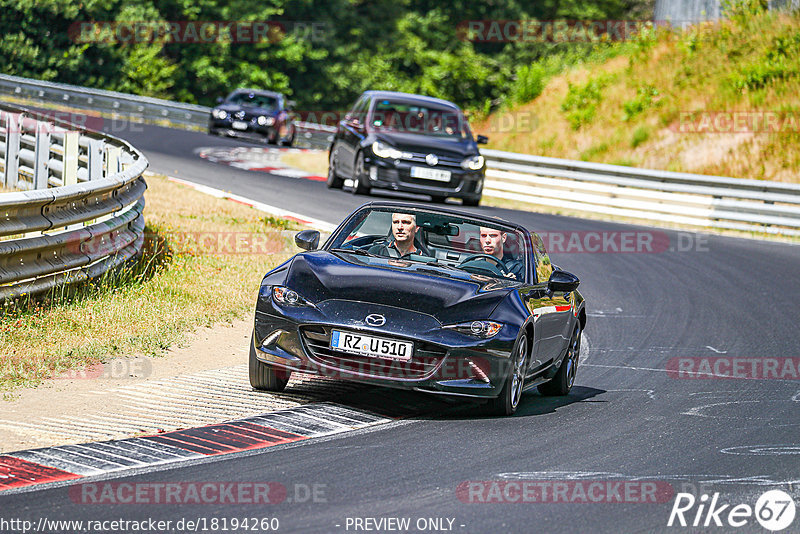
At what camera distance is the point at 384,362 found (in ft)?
24.7

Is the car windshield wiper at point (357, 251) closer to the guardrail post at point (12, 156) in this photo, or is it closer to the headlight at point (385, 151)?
the guardrail post at point (12, 156)

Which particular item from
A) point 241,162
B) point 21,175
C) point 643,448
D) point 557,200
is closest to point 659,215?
point 557,200

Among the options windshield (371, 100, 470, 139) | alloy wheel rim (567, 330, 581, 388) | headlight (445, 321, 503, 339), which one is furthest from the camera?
windshield (371, 100, 470, 139)

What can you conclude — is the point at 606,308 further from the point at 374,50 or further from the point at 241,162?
the point at 374,50

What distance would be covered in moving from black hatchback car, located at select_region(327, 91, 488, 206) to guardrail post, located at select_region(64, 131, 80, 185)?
19.6 ft

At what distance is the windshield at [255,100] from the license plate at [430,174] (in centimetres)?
1524

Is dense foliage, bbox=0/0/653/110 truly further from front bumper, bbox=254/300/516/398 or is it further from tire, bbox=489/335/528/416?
front bumper, bbox=254/300/516/398

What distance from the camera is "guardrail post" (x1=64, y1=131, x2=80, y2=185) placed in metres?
16.1

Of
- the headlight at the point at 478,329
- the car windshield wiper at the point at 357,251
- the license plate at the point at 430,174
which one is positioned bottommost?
the license plate at the point at 430,174

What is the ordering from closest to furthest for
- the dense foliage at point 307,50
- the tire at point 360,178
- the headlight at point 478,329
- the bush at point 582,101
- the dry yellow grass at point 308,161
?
1. the headlight at point 478,329
2. the tire at point 360,178
3. the dry yellow grass at point 308,161
4. the bush at point 582,101
5. the dense foliage at point 307,50

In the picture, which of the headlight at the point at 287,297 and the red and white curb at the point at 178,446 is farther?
the headlight at the point at 287,297

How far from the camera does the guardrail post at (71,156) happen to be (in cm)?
1610

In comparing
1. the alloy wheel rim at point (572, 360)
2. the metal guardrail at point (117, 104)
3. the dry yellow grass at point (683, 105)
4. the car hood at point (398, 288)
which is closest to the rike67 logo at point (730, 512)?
the car hood at point (398, 288)

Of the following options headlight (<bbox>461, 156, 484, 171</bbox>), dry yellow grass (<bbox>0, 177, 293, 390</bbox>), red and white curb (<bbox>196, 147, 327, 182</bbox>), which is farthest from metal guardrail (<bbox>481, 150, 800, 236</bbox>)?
dry yellow grass (<bbox>0, 177, 293, 390</bbox>)
